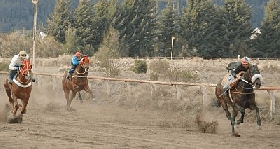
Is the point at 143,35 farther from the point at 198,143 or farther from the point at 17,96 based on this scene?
the point at 198,143

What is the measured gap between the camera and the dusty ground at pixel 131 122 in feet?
39.7

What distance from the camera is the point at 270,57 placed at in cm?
6738

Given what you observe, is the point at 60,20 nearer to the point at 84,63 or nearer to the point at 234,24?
the point at 234,24

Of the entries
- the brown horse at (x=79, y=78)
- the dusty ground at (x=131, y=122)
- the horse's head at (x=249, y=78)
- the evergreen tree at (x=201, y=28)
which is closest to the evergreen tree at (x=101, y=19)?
the evergreen tree at (x=201, y=28)

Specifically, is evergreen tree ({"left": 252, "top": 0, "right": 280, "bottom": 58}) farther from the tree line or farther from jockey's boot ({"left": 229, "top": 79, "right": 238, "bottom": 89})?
jockey's boot ({"left": 229, "top": 79, "right": 238, "bottom": 89})

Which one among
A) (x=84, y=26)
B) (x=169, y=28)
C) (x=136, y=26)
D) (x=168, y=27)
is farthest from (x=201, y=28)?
(x=84, y=26)

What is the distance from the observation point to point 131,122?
18.2 m

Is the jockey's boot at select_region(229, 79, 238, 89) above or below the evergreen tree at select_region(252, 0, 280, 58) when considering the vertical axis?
below

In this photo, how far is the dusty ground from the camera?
1209cm

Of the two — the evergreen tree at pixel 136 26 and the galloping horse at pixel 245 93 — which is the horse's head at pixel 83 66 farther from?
the evergreen tree at pixel 136 26

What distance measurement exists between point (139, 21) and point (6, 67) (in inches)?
1220

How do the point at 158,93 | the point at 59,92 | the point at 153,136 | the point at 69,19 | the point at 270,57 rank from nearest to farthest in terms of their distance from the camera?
the point at 153,136
the point at 158,93
the point at 59,92
the point at 270,57
the point at 69,19

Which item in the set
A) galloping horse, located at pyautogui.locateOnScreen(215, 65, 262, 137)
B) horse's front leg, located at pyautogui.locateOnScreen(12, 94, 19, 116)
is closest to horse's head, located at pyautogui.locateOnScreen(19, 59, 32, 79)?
horse's front leg, located at pyautogui.locateOnScreen(12, 94, 19, 116)

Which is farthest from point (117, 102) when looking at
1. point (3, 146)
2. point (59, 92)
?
point (3, 146)
